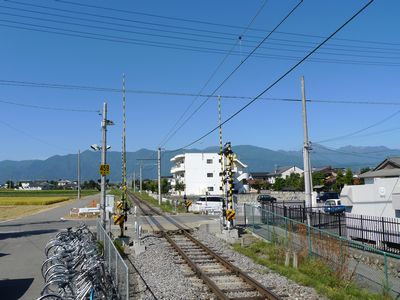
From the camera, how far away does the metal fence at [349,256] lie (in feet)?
40.8

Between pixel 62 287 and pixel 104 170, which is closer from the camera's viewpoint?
pixel 62 287

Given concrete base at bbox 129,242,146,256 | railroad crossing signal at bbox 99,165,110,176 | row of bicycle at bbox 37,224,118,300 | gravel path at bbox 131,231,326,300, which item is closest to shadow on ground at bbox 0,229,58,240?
railroad crossing signal at bbox 99,165,110,176

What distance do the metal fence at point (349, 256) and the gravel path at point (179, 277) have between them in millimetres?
1928

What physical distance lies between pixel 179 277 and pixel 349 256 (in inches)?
238

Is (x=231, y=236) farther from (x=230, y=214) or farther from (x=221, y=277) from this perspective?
(x=221, y=277)

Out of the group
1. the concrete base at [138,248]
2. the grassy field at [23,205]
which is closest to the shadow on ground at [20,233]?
the concrete base at [138,248]

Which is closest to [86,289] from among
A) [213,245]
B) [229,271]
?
[229,271]

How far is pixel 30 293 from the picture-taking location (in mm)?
11359

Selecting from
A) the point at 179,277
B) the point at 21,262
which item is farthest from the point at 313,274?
the point at 21,262

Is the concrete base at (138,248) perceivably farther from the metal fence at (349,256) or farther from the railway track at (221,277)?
the metal fence at (349,256)

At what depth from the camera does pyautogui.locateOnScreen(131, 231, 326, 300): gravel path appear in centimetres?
1112

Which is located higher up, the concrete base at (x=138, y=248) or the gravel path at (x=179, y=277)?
the concrete base at (x=138, y=248)

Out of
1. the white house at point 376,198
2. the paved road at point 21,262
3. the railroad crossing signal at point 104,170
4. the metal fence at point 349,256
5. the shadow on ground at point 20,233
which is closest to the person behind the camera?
the paved road at point 21,262

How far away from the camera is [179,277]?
13281 millimetres
